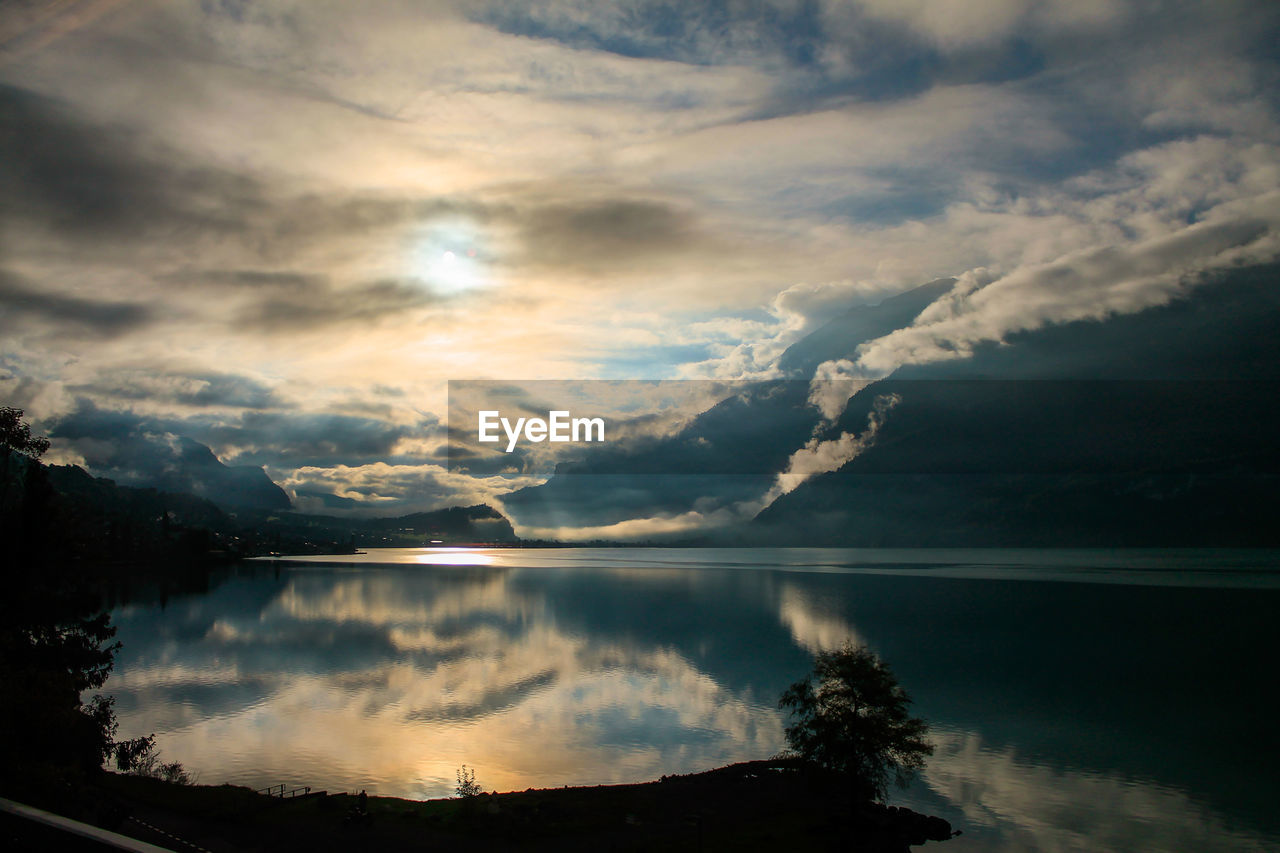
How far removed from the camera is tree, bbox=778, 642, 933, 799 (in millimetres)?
52750

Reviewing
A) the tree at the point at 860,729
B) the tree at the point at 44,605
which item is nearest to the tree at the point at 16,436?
the tree at the point at 44,605

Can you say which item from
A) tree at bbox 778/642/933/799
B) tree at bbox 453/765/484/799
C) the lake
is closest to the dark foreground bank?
tree at bbox 453/765/484/799

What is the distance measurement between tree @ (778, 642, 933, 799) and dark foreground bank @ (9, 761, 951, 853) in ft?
8.92

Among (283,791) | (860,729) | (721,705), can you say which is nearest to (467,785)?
(283,791)

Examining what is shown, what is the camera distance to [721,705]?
295 ft

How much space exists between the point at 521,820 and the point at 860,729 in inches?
958

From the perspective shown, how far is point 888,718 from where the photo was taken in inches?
2135

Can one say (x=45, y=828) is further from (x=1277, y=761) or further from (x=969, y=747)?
(x=1277, y=761)

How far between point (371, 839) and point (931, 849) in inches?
1400

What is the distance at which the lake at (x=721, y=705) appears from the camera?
60.4 metres

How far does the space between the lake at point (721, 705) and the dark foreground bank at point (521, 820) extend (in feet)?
23.0

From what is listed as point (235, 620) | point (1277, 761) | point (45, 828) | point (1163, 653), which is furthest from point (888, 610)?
point (45, 828)

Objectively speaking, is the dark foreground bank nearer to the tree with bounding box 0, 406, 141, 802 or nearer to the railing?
the railing

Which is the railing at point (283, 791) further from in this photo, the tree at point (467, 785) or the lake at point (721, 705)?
the tree at point (467, 785)
